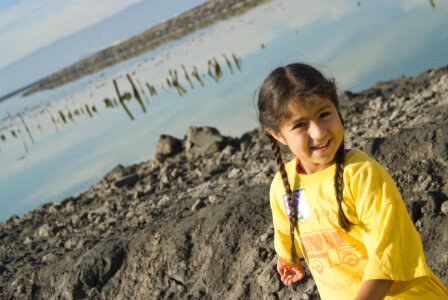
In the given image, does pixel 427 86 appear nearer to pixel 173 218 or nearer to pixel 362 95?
pixel 362 95

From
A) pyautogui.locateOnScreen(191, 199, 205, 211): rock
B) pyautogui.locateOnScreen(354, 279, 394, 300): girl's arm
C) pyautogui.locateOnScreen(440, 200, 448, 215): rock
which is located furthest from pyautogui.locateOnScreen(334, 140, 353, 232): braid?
pyautogui.locateOnScreen(191, 199, 205, 211): rock

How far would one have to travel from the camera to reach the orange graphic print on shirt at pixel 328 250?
194 centimetres

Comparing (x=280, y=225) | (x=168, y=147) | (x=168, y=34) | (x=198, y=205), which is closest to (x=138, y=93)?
(x=168, y=147)

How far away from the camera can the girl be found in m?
1.68

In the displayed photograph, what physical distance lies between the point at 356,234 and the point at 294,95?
1.96ft

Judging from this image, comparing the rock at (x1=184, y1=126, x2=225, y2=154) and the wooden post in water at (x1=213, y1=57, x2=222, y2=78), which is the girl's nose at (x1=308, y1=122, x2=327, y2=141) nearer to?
the rock at (x1=184, y1=126, x2=225, y2=154)

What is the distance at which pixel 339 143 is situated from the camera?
1875 millimetres

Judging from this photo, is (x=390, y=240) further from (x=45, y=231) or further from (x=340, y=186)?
(x=45, y=231)

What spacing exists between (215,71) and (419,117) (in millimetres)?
10544

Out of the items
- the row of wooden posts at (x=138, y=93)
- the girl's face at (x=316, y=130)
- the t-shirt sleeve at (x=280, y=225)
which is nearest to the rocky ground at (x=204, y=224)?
the t-shirt sleeve at (x=280, y=225)

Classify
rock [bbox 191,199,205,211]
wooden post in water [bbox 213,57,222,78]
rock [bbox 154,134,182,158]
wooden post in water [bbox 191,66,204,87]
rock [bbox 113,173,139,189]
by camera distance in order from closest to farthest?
rock [bbox 191,199,205,211] → rock [bbox 113,173,139,189] → rock [bbox 154,134,182,158] → wooden post in water [bbox 213,57,222,78] → wooden post in water [bbox 191,66,204,87]

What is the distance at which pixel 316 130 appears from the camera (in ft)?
6.10

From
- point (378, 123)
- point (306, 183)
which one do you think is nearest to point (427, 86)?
point (378, 123)

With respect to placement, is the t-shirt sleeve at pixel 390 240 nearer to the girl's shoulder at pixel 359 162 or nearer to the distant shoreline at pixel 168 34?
the girl's shoulder at pixel 359 162
